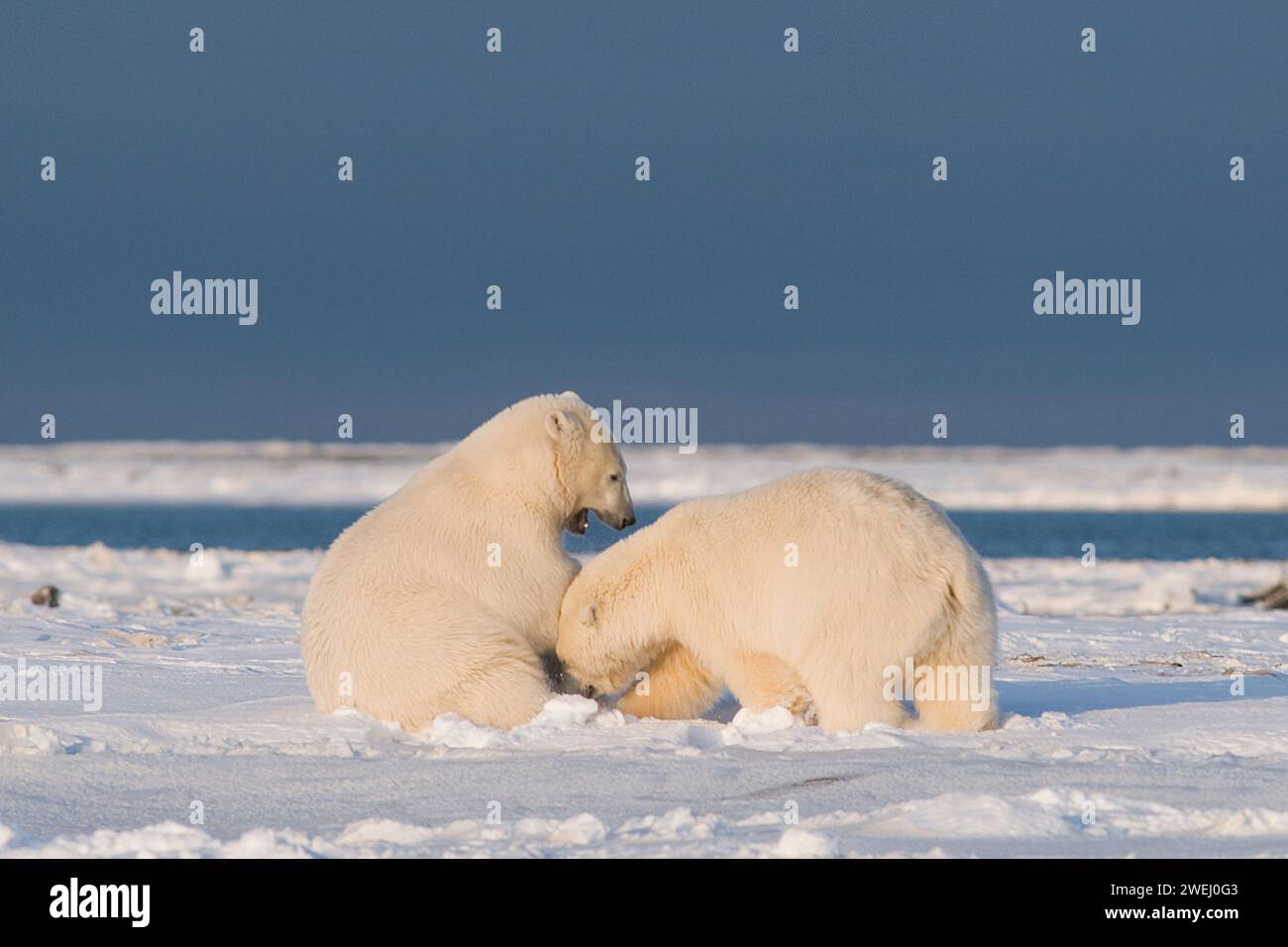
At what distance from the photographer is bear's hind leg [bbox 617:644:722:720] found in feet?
23.0

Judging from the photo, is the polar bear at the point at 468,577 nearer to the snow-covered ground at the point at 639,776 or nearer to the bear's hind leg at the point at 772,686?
the snow-covered ground at the point at 639,776

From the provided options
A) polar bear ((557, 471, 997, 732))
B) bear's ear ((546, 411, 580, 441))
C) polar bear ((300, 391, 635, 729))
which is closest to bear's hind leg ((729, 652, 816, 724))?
polar bear ((557, 471, 997, 732))

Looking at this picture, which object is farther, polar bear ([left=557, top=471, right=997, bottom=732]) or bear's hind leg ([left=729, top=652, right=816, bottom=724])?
bear's hind leg ([left=729, top=652, right=816, bottom=724])

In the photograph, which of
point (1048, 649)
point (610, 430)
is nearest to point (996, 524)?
point (1048, 649)

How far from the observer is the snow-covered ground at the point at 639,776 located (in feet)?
14.1

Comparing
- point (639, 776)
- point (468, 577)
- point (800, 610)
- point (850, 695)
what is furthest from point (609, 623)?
point (639, 776)

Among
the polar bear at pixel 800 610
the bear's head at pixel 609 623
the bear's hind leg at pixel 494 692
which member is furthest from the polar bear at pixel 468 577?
the polar bear at pixel 800 610

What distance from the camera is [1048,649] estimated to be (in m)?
10.2

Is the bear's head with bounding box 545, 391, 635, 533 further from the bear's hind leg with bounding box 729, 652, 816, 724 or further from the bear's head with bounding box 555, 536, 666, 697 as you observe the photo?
the bear's hind leg with bounding box 729, 652, 816, 724

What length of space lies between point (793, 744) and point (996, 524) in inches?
2109

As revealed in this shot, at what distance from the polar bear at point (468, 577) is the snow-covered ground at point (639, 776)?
0.19m

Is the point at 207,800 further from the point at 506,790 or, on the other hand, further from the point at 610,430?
the point at 610,430

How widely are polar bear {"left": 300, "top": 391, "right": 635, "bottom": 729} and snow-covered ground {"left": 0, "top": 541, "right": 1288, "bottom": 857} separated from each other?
0.19m

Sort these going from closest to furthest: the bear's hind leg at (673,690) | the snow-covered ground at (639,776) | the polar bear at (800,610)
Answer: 1. the snow-covered ground at (639,776)
2. the polar bear at (800,610)
3. the bear's hind leg at (673,690)
